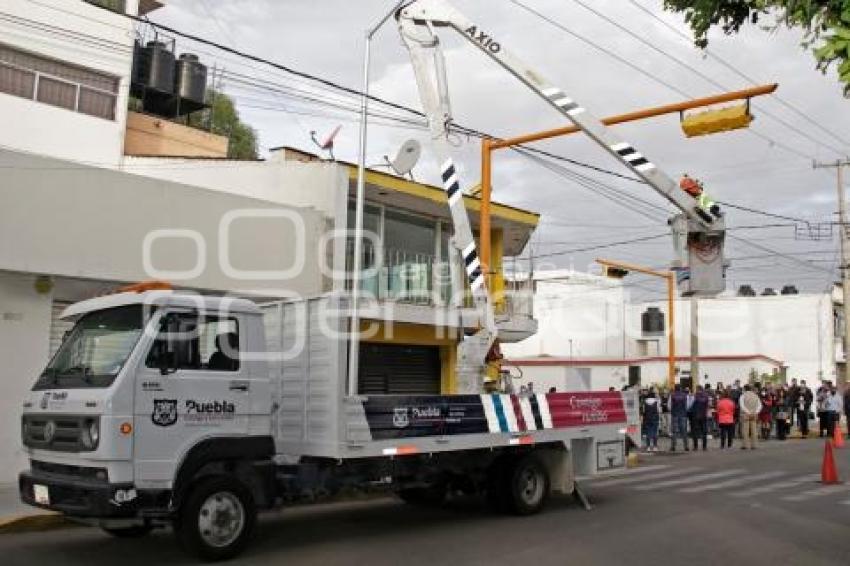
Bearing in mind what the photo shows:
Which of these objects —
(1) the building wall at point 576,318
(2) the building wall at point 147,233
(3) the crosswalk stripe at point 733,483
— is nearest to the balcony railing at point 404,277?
(2) the building wall at point 147,233

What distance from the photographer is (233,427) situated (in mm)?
8945

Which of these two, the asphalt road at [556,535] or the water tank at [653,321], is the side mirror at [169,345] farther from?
the water tank at [653,321]

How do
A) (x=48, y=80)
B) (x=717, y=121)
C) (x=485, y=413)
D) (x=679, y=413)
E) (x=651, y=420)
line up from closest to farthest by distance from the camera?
1. (x=485, y=413)
2. (x=717, y=121)
3. (x=651, y=420)
4. (x=679, y=413)
5. (x=48, y=80)

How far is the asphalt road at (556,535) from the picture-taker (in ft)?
28.8

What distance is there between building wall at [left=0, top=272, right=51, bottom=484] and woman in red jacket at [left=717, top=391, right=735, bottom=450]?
1668 centimetres

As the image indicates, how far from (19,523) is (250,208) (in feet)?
25.5

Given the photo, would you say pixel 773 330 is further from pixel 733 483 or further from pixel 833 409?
pixel 733 483

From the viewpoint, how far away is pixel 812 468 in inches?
697

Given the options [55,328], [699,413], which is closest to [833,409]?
[699,413]

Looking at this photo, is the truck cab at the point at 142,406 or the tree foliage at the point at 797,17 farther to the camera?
the truck cab at the point at 142,406

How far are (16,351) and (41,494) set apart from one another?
6.26m

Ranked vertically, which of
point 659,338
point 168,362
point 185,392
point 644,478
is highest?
point 659,338

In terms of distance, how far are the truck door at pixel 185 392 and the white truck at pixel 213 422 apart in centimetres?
1

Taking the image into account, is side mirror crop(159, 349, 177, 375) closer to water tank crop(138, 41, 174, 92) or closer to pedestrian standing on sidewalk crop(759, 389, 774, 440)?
pedestrian standing on sidewalk crop(759, 389, 774, 440)
